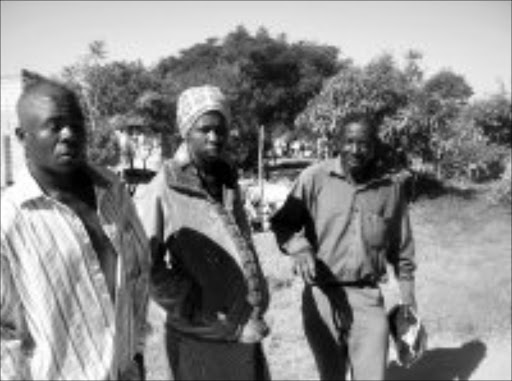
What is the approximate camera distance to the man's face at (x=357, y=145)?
391cm

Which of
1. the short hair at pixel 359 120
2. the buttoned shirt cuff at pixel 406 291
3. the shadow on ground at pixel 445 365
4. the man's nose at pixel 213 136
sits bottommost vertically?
the shadow on ground at pixel 445 365

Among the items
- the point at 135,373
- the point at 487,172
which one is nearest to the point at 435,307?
the point at 135,373

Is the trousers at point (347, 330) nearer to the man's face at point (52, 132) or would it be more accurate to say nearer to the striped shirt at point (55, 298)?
the striped shirt at point (55, 298)

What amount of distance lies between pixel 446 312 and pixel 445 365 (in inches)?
55.4

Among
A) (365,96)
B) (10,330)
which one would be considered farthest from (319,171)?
(365,96)

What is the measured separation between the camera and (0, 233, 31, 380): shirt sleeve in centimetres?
190

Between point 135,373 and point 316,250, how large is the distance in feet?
6.59

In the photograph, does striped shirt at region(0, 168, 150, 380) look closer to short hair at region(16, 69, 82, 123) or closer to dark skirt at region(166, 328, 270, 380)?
short hair at region(16, 69, 82, 123)

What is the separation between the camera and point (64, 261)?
79.0 inches

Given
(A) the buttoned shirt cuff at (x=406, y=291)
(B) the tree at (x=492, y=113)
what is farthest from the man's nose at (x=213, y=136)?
(B) the tree at (x=492, y=113)

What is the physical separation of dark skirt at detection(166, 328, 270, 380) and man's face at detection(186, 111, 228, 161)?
81 cm

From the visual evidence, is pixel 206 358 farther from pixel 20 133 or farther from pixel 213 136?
pixel 20 133

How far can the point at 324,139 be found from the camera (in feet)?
58.7

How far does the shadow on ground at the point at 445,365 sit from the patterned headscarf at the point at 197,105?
3.18 meters
